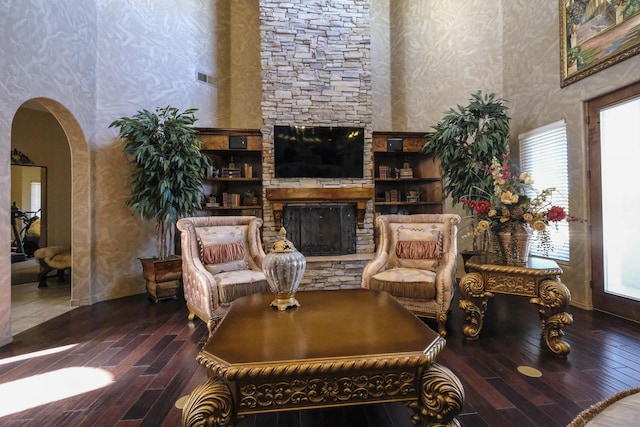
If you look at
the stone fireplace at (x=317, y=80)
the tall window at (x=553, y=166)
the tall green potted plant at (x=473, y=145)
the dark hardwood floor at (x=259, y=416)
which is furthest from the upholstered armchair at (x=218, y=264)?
the tall window at (x=553, y=166)

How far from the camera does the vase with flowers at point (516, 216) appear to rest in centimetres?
238

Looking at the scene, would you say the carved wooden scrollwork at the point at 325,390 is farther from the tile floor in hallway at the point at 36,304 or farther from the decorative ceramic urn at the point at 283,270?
the tile floor in hallway at the point at 36,304

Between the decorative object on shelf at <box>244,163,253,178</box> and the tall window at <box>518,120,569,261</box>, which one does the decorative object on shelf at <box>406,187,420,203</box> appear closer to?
the tall window at <box>518,120,569,261</box>

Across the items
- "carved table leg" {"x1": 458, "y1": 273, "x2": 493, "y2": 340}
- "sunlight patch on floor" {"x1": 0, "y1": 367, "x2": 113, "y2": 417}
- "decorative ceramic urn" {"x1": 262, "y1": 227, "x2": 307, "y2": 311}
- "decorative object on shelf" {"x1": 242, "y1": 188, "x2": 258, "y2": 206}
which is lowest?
"sunlight patch on floor" {"x1": 0, "y1": 367, "x2": 113, "y2": 417}

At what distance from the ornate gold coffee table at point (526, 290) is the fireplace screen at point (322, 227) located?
2337mm

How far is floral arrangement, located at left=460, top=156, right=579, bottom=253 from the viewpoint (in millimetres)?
2361

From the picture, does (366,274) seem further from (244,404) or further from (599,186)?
(599,186)

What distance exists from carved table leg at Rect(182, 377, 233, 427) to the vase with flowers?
7.46ft

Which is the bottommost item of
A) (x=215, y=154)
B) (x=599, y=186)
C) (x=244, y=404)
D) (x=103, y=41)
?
(x=244, y=404)

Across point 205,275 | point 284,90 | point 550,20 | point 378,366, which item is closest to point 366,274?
point 205,275

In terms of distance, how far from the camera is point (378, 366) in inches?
46.3

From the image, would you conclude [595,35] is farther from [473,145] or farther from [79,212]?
[79,212]

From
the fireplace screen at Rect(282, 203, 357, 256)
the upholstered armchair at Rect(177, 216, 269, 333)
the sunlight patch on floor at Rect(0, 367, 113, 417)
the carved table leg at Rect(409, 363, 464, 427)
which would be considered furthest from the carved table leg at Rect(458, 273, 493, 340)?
the sunlight patch on floor at Rect(0, 367, 113, 417)

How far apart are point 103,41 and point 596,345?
6.22m
